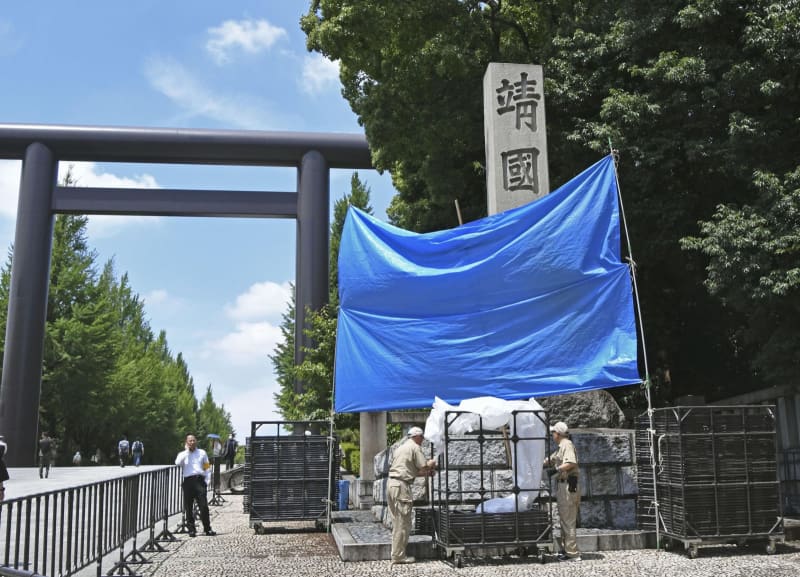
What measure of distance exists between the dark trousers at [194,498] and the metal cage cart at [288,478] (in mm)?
753

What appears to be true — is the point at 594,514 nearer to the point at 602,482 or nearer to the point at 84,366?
the point at 602,482

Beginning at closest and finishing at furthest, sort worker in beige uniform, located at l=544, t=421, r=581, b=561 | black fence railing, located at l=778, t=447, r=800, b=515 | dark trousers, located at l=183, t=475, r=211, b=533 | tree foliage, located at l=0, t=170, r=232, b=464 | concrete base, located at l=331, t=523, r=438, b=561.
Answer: worker in beige uniform, located at l=544, t=421, r=581, b=561, concrete base, located at l=331, t=523, r=438, b=561, dark trousers, located at l=183, t=475, r=211, b=533, black fence railing, located at l=778, t=447, r=800, b=515, tree foliage, located at l=0, t=170, r=232, b=464

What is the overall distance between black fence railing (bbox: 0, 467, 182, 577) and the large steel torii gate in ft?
58.0

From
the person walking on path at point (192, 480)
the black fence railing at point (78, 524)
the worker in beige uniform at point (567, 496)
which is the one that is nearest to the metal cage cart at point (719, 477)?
the worker in beige uniform at point (567, 496)

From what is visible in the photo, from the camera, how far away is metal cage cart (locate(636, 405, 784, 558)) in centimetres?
934

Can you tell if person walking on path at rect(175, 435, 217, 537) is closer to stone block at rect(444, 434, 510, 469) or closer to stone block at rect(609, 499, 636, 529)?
stone block at rect(444, 434, 510, 469)

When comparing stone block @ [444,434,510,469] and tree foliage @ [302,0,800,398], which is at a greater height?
tree foliage @ [302,0,800,398]

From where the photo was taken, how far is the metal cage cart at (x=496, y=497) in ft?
30.6

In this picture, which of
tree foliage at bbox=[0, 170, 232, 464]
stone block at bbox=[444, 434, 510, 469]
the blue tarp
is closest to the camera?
the blue tarp

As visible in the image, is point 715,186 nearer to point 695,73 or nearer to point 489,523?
point 695,73

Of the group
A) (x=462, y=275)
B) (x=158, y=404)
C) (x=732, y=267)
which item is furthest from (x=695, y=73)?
(x=158, y=404)

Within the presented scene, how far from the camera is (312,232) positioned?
30.0 m

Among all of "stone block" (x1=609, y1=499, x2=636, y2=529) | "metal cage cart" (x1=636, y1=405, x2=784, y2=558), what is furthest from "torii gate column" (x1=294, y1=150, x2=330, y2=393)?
"metal cage cart" (x1=636, y1=405, x2=784, y2=558)

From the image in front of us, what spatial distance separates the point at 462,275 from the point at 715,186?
9.91 metres
